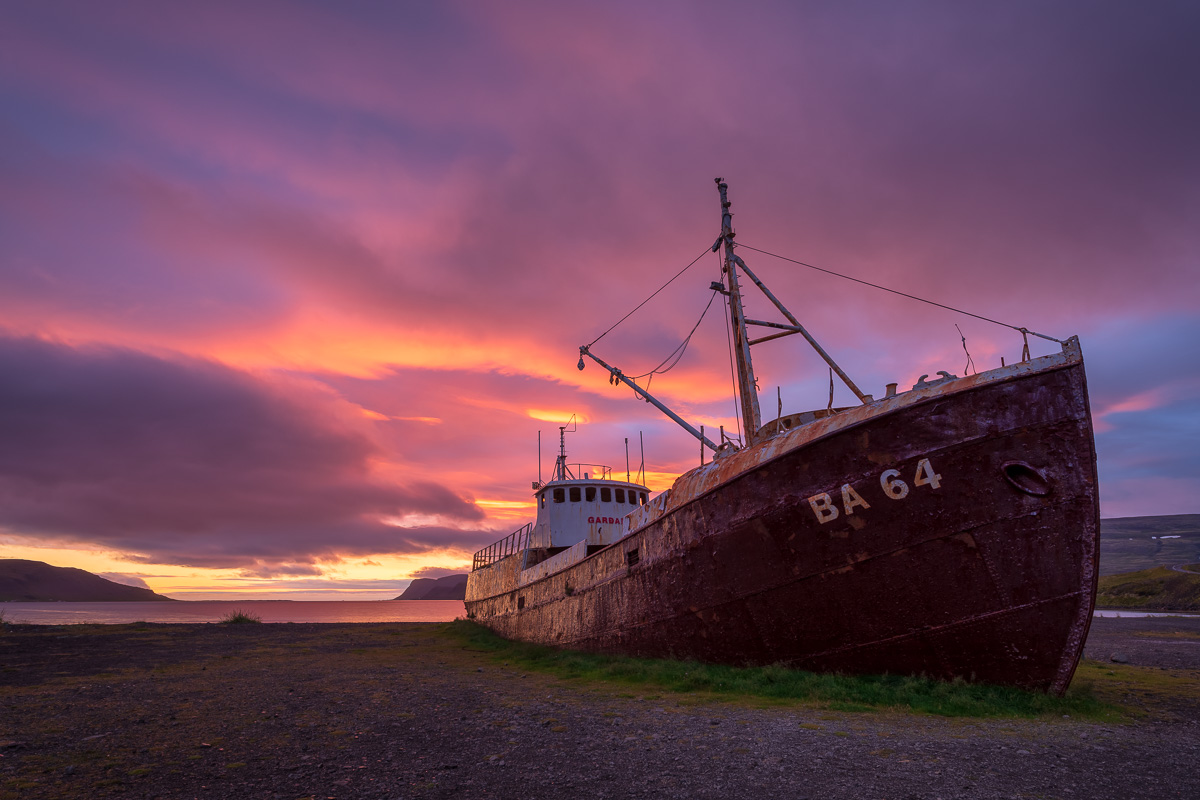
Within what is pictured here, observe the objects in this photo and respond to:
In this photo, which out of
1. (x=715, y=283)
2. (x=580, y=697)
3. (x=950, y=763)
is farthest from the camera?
(x=715, y=283)

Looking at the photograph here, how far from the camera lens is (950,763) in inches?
200

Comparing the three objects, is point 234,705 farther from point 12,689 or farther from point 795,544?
point 795,544

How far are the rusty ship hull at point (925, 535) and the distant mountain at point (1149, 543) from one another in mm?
68956

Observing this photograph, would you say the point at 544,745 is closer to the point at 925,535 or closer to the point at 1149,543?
the point at 925,535

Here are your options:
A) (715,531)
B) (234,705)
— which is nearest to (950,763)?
(715,531)

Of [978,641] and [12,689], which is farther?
[12,689]

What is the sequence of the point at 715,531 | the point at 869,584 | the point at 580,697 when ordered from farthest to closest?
the point at 715,531 → the point at 580,697 → the point at 869,584

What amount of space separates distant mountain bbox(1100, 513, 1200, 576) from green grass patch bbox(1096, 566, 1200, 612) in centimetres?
2310

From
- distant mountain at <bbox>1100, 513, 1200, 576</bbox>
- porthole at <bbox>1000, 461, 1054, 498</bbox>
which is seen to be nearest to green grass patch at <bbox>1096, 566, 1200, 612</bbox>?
distant mountain at <bbox>1100, 513, 1200, 576</bbox>

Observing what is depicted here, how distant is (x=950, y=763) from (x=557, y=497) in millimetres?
16398

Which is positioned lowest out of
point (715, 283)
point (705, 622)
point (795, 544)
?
point (705, 622)

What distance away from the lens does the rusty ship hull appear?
7461 millimetres

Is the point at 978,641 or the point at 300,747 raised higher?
the point at 978,641

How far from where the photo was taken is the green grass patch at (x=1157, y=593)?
33.0m
